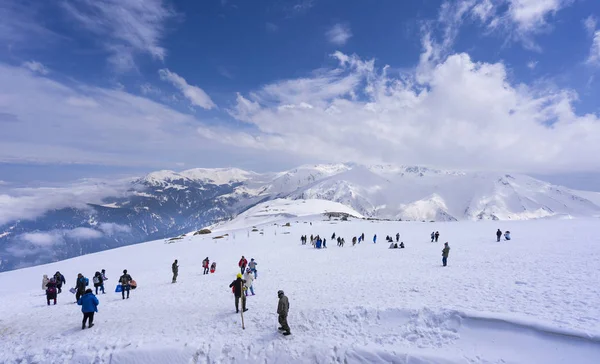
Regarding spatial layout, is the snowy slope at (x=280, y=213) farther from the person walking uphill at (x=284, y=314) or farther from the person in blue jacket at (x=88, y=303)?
the person walking uphill at (x=284, y=314)

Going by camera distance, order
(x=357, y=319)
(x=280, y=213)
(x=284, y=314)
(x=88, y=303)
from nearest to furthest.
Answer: (x=284, y=314) < (x=357, y=319) < (x=88, y=303) < (x=280, y=213)

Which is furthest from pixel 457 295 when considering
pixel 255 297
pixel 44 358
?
pixel 44 358

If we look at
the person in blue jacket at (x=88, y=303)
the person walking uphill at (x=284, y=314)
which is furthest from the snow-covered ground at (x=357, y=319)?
the person in blue jacket at (x=88, y=303)

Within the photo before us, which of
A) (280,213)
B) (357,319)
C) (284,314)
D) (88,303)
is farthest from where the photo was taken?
(280,213)

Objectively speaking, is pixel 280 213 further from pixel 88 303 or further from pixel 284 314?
pixel 284 314

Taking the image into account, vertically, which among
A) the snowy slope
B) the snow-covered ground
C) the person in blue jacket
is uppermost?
the snowy slope

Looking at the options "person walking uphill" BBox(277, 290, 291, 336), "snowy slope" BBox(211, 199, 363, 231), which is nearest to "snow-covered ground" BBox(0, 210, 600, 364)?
"person walking uphill" BBox(277, 290, 291, 336)

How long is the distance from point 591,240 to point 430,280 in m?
21.7

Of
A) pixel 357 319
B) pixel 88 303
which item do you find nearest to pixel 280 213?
pixel 88 303

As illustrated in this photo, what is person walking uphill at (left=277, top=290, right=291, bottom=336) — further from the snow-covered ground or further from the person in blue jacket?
the person in blue jacket

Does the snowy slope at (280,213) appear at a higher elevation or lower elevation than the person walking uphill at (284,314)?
higher

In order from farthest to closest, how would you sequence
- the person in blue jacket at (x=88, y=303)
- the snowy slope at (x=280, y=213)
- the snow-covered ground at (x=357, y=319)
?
the snowy slope at (x=280, y=213) < the person in blue jacket at (x=88, y=303) < the snow-covered ground at (x=357, y=319)

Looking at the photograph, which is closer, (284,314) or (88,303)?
(284,314)

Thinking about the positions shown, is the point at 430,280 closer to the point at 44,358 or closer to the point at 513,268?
the point at 513,268
